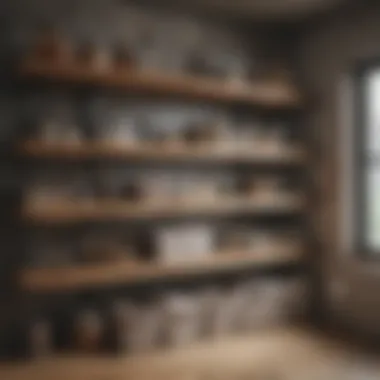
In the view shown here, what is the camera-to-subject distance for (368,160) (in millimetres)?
4539

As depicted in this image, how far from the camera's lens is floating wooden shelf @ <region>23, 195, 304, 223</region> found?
3617mm

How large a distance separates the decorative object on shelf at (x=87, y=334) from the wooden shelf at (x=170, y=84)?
1.53 meters

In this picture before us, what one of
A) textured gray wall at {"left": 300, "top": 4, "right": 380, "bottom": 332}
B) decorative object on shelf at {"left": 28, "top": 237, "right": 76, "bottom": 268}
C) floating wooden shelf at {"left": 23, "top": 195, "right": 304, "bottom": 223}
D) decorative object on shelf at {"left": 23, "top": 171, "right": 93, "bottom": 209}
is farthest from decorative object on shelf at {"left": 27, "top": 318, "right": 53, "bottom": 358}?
textured gray wall at {"left": 300, "top": 4, "right": 380, "bottom": 332}

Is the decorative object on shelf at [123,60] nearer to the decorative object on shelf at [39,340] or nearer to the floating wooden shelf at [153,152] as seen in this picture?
the floating wooden shelf at [153,152]

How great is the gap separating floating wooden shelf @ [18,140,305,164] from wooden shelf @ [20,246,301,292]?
71 centimetres

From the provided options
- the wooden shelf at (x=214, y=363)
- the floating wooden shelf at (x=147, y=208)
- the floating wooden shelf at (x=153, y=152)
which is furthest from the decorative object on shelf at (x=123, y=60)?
the wooden shelf at (x=214, y=363)

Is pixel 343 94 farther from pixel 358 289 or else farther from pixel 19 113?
pixel 19 113

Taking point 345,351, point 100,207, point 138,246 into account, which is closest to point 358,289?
point 345,351

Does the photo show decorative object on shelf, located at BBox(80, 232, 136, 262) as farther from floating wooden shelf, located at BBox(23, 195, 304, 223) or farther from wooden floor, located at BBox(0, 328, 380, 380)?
wooden floor, located at BBox(0, 328, 380, 380)

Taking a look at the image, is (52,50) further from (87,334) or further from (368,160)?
(368,160)

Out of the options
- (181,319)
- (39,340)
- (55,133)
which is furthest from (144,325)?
(55,133)

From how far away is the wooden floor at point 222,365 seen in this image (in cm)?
340

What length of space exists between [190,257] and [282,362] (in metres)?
0.96

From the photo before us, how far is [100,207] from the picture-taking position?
3.84 m
